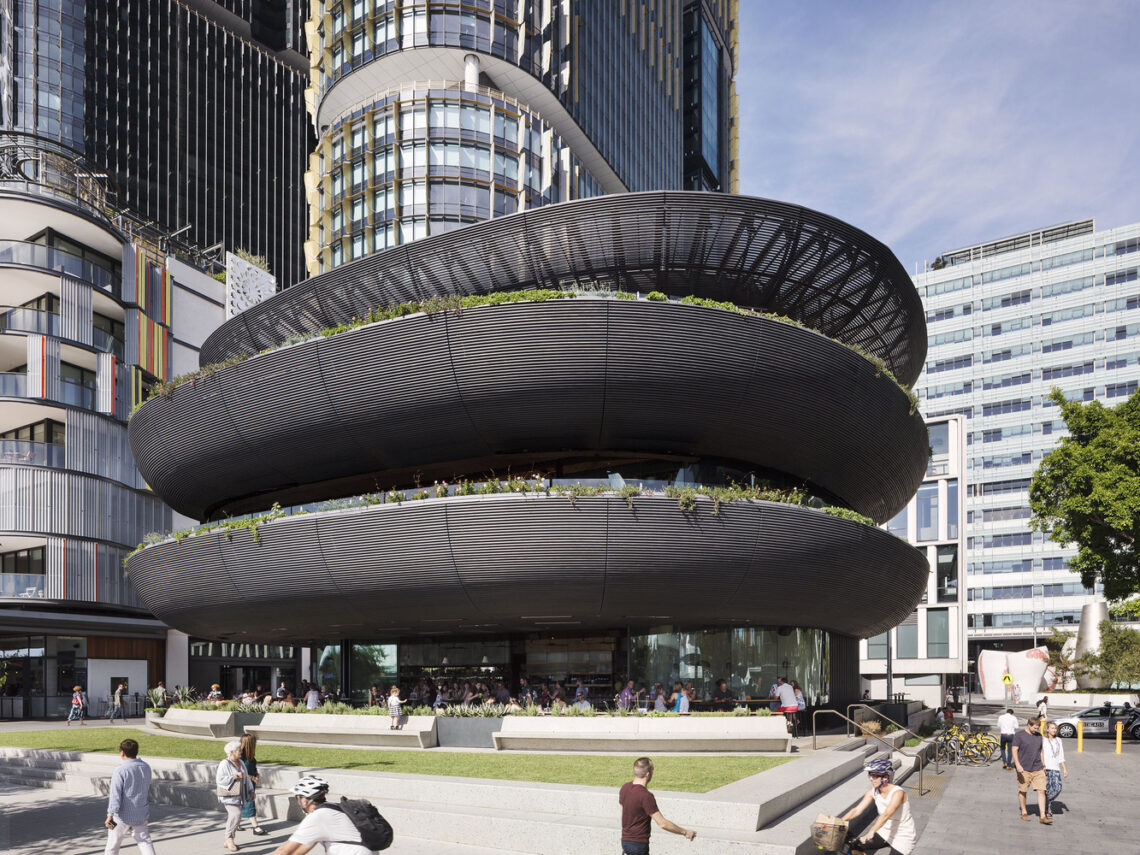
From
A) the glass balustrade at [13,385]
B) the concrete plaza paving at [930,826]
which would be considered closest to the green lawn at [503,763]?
the concrete plaza paving at [930,826]

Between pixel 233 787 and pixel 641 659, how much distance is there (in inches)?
664

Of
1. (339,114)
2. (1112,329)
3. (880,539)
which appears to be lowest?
(880,539)

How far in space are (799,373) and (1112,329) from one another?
7587 cm

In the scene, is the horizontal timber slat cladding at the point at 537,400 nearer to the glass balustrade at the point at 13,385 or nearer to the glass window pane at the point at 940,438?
the glass balustrade at the point at 13,385

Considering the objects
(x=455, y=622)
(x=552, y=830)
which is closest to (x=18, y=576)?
(x=455, y=622)

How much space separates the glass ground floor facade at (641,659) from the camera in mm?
27953

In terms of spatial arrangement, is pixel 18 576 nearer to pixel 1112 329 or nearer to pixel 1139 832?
pixel 1139 832

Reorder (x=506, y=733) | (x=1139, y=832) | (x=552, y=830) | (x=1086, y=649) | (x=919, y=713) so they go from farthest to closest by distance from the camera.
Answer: (x=1086, y=649), (x=919, y=713), (x=506, y=733), (x=1139, y=832), (x=552, y=830)

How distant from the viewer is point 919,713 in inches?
1515

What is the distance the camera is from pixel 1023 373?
93.1 metres

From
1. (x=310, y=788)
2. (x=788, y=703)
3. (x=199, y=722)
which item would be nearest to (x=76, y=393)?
(x=199, y=722)

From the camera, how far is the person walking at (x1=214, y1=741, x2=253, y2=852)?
12812 millimetres

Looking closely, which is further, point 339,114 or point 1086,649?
point 339,114

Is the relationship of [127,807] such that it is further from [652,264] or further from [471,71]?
[471,71]
